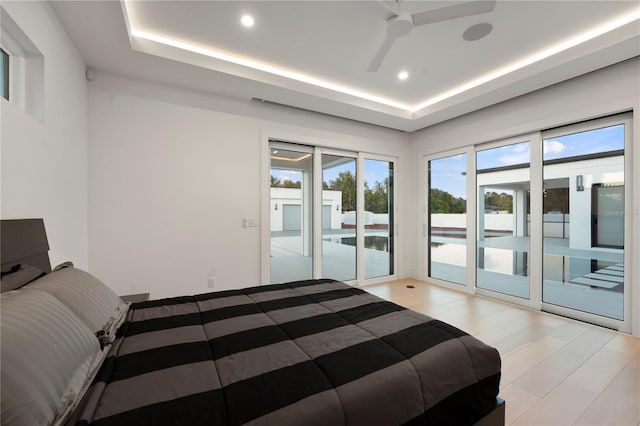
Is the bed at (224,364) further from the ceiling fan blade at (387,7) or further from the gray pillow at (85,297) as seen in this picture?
the ceiling fan blade at (387,7)

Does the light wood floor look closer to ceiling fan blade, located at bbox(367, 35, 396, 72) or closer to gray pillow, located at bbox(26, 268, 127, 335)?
gray pillow, located at bbox(26, 268, 127, 335)

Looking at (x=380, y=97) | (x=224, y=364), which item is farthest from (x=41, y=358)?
(x=380, y=97)

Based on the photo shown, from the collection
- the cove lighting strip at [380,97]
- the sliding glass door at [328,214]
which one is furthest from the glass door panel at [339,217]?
the cove lighting strip at [380,97]

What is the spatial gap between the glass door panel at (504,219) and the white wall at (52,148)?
4.88m

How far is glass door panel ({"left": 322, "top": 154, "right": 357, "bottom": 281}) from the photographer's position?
430 centimetres

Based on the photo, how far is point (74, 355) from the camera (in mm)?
958

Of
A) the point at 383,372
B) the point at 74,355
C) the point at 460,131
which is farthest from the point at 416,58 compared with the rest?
the point at 74,355

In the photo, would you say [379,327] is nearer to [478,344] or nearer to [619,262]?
[478,344]

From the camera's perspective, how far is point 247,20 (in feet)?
7.66

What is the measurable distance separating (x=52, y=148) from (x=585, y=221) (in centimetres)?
524

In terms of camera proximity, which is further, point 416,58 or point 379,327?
point 416,58

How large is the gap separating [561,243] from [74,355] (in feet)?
14.9

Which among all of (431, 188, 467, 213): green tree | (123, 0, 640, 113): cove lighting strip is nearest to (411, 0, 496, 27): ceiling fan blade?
(123, 0, 640, 113): cove lighting strip

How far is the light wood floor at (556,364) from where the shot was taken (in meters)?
1.71
